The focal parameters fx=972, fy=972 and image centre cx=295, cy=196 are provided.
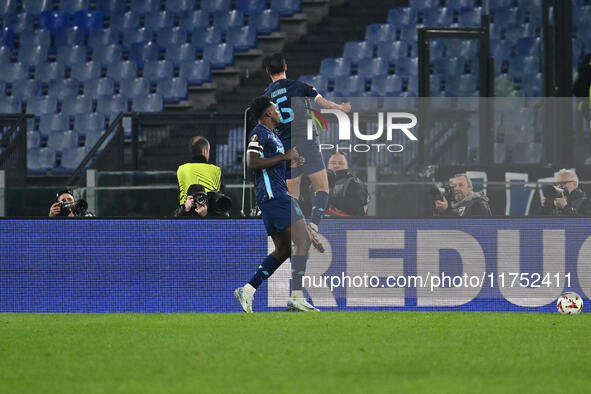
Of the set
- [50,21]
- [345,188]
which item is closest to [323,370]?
[345,188]

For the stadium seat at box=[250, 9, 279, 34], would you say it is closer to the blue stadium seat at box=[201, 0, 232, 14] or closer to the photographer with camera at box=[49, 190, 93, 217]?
the blue stadium seat at box=[201, 0, 232, 14]

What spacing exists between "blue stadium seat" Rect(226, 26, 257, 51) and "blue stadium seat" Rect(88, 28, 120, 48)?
7.59 feet

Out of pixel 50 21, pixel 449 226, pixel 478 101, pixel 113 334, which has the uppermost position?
pixel 50 21

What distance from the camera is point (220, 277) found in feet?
28.9

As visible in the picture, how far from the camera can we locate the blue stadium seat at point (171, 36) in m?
19.1

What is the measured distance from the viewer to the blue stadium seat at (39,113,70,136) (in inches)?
712

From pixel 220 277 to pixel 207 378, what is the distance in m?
3.70

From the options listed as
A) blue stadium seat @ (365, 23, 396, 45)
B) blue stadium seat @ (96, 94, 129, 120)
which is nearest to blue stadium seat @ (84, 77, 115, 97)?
blue stadium seat @ (96, 94, 129, 120)

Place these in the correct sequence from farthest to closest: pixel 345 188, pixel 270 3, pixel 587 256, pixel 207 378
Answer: pixel 270 3 → pixel 345 188 → pixel 587 256 → pixel 207 378

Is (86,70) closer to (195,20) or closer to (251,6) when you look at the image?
(195,20)

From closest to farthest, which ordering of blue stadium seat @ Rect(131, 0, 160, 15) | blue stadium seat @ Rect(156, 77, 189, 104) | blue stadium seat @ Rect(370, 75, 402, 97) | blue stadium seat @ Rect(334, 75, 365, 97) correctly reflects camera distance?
blue stadium seat @ Rect(370, 75, 402, 97), blue stadium seat @ Rect(334, 75, 365, 97), blue stadium seat @ Rect(156, 77, 189, 104), blue stadium seat @ Rect(131, 0, 160, 15)

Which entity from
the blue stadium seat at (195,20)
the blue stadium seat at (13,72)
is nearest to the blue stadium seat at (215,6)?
the blue stadium seat at (195,20)

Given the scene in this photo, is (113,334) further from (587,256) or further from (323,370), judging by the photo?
(587,256)

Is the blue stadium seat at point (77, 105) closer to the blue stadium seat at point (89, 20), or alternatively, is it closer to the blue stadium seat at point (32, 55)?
the blue stadium seat at point (32, 55)
